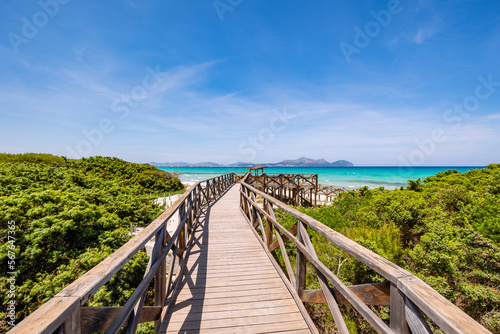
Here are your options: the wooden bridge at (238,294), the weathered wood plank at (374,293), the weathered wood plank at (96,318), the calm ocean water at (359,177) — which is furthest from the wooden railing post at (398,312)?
the calm ocean water at (359,177)

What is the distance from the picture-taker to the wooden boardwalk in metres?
2.52

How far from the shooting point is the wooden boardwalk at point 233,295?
8.27ft

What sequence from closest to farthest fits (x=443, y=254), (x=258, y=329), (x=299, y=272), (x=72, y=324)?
(x=72, y=324)
(x=258, y=329)
(x=299, y=272)
(x=443, y=254)

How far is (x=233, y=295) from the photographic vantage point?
10.2 feet

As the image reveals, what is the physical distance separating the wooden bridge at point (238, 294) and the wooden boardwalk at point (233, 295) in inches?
0.5

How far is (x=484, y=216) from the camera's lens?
4727 mm

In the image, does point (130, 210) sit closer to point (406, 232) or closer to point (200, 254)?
point (200, 254)

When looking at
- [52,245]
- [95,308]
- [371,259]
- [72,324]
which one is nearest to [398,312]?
[371,259]

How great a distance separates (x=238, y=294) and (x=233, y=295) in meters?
0.07

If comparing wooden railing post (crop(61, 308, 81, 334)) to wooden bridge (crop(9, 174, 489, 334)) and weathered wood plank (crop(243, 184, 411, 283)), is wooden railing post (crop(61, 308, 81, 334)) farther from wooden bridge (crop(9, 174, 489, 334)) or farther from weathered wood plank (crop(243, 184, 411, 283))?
weathered wood plank (crop(243, 184, 411, 283))

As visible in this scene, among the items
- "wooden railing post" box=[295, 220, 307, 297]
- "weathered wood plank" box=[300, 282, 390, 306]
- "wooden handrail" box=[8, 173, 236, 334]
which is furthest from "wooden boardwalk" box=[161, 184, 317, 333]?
"weathered wood plank" box=[300, 282, 390, 306]

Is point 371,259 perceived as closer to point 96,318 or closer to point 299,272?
point 299,272

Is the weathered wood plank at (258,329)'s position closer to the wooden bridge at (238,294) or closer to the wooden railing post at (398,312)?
the wooden bridge at (238,294)

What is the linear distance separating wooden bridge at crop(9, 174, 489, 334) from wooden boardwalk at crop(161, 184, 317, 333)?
1cm
